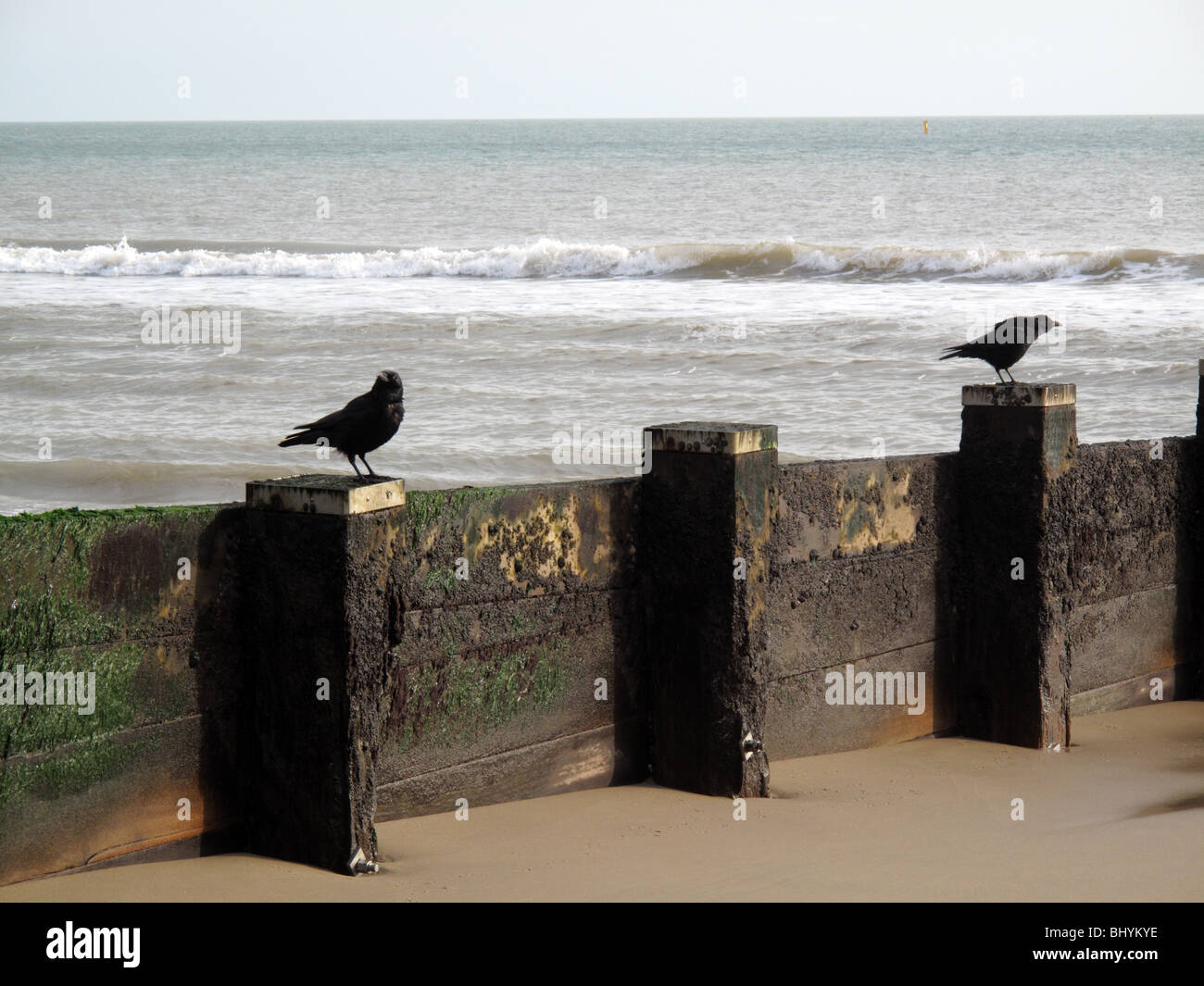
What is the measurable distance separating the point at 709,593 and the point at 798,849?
1086 millimetres

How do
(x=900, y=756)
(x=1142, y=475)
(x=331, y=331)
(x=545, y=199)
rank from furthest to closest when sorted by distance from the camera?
1. (x=545, y=199)
2. (x=331, y=331)
3. (x=1142, y=475)
4. (x=900, y=756)

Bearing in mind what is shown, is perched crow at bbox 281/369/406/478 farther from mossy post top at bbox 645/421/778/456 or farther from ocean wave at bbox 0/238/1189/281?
ocean wave at bbox 0/238/1189/281

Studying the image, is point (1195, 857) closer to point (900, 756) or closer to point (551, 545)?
point (900, 756)

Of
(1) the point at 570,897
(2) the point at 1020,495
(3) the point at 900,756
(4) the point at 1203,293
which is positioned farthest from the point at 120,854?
(4) the point at 1203,293

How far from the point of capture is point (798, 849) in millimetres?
5414

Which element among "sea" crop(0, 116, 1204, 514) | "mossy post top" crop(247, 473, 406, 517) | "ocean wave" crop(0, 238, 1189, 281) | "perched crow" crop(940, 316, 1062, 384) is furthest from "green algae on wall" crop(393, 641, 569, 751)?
"ocean wave" crop(0, 238, 1189, 281)

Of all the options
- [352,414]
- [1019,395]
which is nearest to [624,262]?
[1019,395]

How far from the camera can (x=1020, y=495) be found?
6777 mm

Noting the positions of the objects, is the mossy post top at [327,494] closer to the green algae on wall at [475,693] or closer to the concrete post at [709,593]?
the green algae on wall at [475,693]

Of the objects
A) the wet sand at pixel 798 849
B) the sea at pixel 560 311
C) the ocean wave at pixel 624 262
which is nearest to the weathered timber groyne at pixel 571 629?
the wet sand at pixel 798 849

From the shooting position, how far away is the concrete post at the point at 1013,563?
22.1 ft

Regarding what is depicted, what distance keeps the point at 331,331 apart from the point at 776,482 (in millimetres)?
19405

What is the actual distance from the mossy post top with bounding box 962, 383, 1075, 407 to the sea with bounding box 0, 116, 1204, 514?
716 cm

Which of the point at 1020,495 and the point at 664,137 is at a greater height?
the point at 664,137
